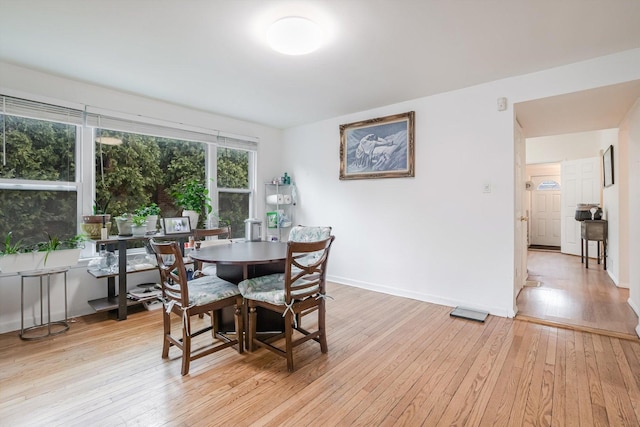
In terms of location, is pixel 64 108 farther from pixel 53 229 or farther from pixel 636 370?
pixel 636 370

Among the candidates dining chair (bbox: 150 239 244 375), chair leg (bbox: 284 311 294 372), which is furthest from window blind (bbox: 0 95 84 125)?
chair leg (bbox: 284 311 294 372)

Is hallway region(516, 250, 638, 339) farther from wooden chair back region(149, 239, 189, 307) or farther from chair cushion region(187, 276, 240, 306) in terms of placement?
wooden chair back region(149, 239, 189, 307)

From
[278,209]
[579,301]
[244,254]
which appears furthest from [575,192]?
[244,254]

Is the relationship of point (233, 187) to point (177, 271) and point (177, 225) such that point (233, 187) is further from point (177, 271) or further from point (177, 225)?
point (177, 271)

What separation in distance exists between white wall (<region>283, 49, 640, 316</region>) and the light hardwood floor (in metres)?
0.74

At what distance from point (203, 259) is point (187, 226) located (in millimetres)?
1706

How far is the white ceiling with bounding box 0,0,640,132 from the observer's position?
2000 millimetres

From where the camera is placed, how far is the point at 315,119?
15.3 feet

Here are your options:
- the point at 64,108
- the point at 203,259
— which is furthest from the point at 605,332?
the point at 64,108

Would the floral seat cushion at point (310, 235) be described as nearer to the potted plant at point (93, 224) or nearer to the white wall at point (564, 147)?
the potted plant at point (93, 224)

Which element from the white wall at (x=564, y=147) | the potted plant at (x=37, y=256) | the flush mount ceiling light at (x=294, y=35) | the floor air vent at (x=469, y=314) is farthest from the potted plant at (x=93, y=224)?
the white wall at (x=564, y=147)

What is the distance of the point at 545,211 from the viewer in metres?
8.02

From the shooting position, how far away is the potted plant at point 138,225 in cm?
330

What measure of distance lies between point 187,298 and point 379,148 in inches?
116
